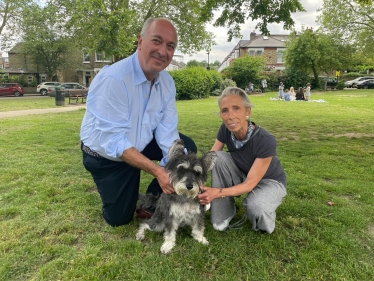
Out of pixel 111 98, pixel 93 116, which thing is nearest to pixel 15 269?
pixel 93 116

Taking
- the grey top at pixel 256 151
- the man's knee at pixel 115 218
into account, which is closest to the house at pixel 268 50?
the grey top at pixel 256 151

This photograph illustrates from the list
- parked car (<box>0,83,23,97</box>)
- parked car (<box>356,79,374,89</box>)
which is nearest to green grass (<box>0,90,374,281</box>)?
parked car (<box>0,83,23,97</box>)

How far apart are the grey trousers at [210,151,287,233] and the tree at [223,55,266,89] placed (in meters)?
37.9

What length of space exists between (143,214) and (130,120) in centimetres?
130

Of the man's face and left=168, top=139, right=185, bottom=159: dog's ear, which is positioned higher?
the man's face

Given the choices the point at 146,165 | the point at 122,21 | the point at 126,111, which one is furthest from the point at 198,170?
the point at 122,21

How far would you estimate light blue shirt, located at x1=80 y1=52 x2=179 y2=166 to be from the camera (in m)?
3.08

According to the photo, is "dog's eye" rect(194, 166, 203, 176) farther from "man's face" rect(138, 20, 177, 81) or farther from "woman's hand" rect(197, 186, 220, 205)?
"man's face" rect(138, 20, 177, 81)

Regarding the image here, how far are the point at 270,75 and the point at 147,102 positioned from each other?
1642 inches

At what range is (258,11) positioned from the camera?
7.83 metres

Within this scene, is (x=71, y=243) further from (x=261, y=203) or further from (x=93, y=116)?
(x=261, y=203)

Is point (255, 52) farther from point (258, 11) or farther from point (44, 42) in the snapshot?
point (258, 11)

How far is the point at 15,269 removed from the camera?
2.80m

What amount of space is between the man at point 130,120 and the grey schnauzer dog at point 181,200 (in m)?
0.15
